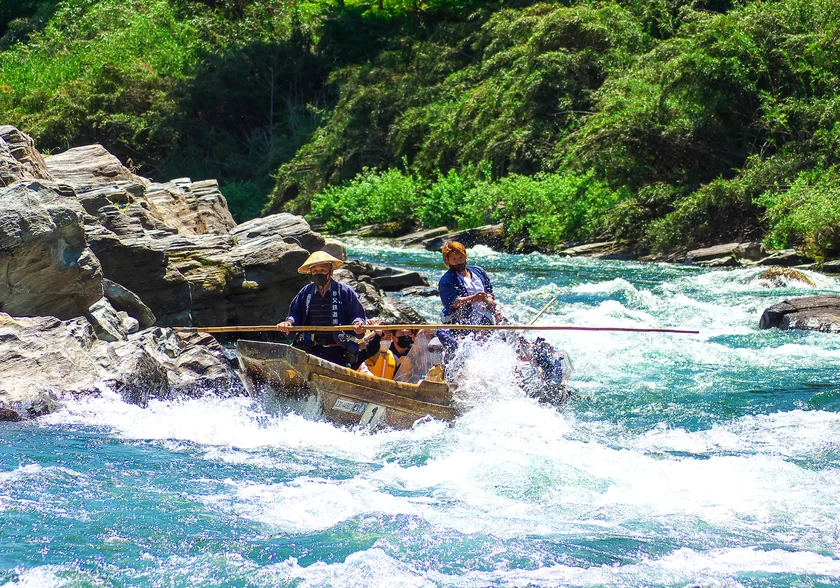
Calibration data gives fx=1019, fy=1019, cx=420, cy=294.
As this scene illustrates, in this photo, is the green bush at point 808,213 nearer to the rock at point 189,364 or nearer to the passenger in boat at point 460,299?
the passenger in boat at point 460,299

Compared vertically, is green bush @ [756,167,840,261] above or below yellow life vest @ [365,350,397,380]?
below

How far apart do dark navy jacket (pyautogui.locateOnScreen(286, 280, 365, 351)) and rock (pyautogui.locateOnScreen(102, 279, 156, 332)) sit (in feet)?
8.40

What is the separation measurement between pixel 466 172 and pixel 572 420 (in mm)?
21141

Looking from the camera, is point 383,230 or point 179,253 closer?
point 179,253

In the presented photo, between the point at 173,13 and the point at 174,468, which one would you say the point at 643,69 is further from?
the point at 173,13

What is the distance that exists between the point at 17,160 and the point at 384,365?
500cm

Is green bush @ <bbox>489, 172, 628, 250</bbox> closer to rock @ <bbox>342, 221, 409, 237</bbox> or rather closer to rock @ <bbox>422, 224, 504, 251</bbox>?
rock @ <bbox>422, 224, 504, 251</bbox>

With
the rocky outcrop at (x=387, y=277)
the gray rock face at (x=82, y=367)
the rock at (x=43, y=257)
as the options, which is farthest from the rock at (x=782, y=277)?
the rock at (x=43, y=257)

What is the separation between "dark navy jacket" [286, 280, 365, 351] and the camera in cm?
842

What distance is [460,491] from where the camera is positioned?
6254mm

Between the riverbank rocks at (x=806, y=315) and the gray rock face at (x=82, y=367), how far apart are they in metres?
6.80

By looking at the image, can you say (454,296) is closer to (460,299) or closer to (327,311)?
(460,299)

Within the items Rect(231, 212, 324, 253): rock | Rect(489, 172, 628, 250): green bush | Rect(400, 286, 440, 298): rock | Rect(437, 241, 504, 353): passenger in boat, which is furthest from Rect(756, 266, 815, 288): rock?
Rect(437, 241, 504, 353): passenger in boat

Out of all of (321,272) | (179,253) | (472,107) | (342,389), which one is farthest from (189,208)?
(472,107)
